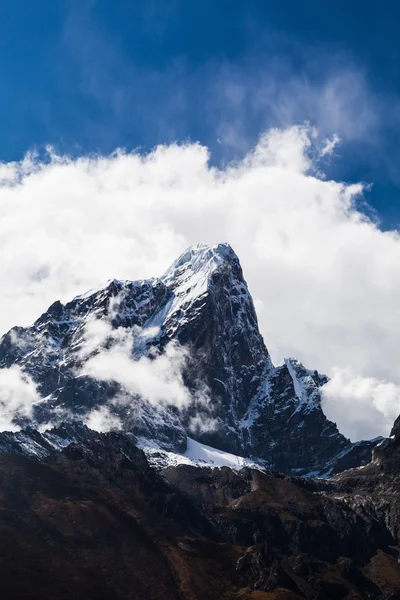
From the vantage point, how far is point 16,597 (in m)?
172

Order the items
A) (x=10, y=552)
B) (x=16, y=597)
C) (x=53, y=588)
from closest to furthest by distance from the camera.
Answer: (x=16, y=597) < (x=53, y=588) < (x=10, y=552)

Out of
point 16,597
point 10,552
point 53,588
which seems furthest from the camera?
point 10,552

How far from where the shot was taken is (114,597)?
192 meters

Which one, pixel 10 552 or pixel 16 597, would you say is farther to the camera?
pixel 10 552

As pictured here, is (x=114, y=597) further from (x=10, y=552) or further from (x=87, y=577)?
(x=10, y=552)

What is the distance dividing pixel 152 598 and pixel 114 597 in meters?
11.2

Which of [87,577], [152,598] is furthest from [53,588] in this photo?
[152,598]

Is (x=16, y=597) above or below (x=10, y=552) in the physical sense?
below

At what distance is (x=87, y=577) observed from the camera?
19812 cm

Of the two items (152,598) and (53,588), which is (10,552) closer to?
(53,588)

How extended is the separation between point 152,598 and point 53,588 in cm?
2708

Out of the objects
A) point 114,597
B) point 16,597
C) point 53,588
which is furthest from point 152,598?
point 16,597

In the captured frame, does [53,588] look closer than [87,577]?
Yes

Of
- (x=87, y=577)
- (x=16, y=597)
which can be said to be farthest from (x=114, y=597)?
(x=16, y=597)
